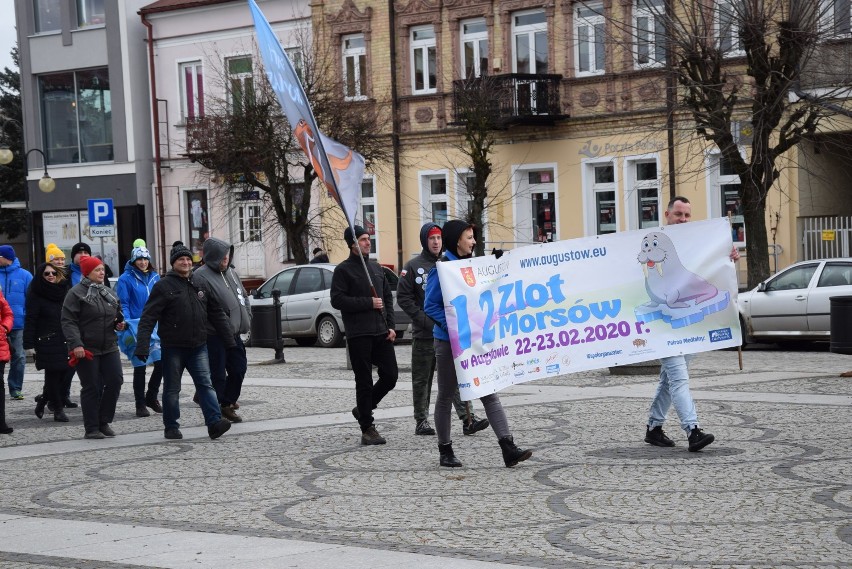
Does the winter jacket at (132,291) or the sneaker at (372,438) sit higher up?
the winter jacket at (132,291)

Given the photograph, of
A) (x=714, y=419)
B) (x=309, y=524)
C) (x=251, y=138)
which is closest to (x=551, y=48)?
(x=251, y=138)

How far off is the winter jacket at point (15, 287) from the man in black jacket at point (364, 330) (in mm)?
7059

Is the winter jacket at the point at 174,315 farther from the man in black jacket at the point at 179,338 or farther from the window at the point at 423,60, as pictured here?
the window at the point at 423,60

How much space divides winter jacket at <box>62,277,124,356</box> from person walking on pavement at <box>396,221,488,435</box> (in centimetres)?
312

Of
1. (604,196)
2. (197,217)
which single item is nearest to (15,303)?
(604,196)

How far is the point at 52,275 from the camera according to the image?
53.9 feet

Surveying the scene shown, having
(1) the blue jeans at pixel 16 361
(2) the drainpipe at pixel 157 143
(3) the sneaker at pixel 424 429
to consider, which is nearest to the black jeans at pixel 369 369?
(3) the sneaker at pixel 424 429

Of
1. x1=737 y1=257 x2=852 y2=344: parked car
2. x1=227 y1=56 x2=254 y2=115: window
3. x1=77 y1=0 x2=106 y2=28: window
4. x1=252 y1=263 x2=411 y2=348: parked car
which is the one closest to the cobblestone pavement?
x1=737 y1=257 x2=852 y2=344: parked car

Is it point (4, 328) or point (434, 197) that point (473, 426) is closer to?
point (4, 328)

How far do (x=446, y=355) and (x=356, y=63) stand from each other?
2943 cm

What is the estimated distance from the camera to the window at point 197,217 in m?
43.8

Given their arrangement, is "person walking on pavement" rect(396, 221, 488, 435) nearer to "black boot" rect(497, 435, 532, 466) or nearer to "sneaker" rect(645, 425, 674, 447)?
"sneaker" rect(645, 425, 674, 447)

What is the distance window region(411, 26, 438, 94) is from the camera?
38.2 m

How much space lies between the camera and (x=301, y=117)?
12297 millimetres
